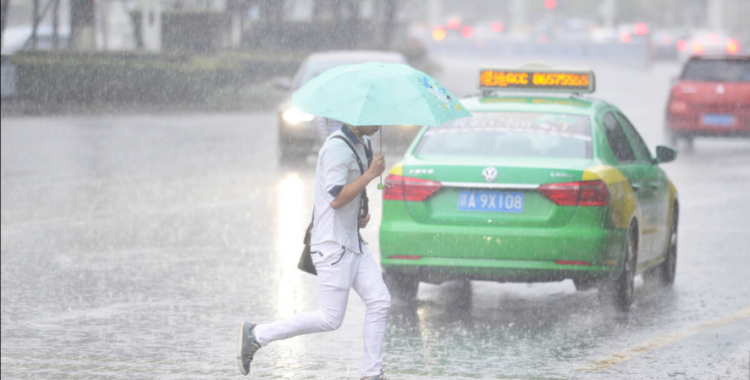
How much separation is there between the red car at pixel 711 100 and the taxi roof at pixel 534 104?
1117 cm

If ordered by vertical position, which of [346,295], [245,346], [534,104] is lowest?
[245,346]

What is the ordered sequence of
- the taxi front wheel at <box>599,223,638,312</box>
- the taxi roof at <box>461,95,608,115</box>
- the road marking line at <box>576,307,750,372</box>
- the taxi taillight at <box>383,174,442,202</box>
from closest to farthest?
1. the road marking line at <box>576,307,750,372</box>
2. the taxi taillight at <box>383,174,442,202</box>
3. the taxi front wheel at <box>599,223,638,312</box>
4. the taxi roof at <box>461,95,608,115</box>

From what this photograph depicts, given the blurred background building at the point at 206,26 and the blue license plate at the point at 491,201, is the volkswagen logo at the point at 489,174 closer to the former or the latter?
the blue license plate at the point at 491,201

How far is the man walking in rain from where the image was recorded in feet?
17.8

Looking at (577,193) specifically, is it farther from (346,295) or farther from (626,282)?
(346,295)

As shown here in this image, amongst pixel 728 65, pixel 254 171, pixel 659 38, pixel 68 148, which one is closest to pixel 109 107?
pixel 68 148

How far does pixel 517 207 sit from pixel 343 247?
2203mm

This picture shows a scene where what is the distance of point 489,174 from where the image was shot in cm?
746

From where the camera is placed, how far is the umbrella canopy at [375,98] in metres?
5.31

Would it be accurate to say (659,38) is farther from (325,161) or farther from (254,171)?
(325,161)

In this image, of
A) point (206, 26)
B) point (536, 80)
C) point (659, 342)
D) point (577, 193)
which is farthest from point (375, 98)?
point (206, 26)

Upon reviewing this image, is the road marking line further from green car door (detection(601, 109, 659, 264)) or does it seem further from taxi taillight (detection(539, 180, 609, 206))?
taxi taillight (detection(539, 180, 609, 206))

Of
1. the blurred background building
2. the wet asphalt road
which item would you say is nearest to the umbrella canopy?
the wet asphalt road

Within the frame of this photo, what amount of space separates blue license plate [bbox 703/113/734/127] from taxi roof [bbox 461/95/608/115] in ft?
36.7
